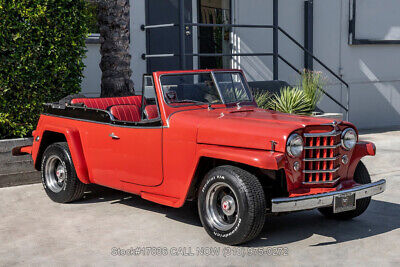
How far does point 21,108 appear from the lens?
8.12 m

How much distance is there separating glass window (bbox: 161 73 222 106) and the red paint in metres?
0.08

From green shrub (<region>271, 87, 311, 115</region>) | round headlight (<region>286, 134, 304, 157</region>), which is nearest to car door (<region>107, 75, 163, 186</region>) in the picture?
round headlight (<region>286, 134, 304, 157</region>)

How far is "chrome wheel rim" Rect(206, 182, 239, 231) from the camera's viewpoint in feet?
17.1

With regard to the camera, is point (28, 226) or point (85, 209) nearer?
point (28, 226)

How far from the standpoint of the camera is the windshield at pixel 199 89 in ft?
19.9

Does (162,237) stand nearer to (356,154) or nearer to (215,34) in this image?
(356,154)

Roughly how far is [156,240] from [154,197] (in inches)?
22.7

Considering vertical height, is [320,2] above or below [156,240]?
above

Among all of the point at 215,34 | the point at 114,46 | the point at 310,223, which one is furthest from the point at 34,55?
the point at 215,34

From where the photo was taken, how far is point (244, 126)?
206 inches

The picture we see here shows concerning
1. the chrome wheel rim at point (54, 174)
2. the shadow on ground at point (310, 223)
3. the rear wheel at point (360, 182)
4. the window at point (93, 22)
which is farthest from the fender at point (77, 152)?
the window at point (93, 22)

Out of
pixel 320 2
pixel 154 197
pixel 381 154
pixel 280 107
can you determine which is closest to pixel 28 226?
pixel 154 197

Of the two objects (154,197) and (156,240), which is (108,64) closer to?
(154,197)

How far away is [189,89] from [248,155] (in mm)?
1454
